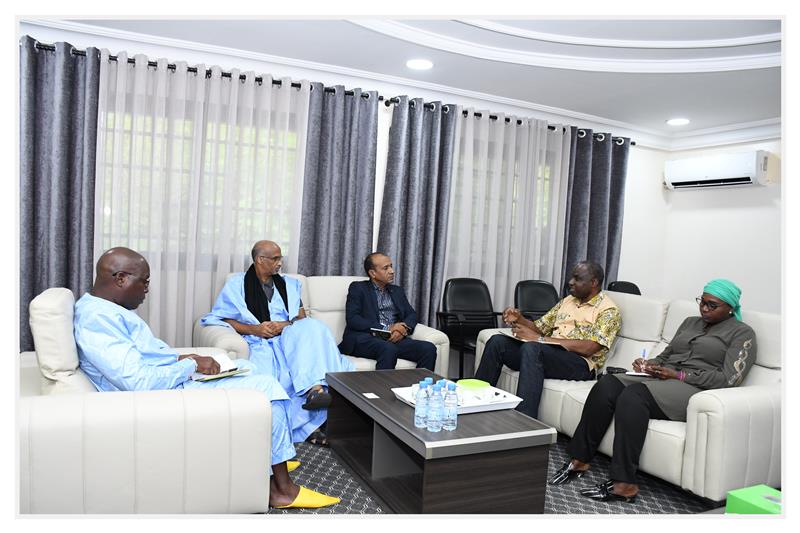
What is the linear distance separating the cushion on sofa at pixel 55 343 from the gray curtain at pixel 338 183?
2388mm

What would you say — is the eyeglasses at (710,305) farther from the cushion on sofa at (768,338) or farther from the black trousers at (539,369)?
the black trousers at (539,369)

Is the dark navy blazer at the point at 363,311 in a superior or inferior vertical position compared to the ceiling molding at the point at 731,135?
inferior

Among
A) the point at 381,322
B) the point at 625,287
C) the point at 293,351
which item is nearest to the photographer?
the point at 293,351

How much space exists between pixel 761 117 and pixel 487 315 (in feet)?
10.6

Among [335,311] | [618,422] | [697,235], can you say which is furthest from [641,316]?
[697,235]

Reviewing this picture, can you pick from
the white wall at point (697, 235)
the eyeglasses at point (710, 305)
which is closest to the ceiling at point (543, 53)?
the white wall at point (697, 235)

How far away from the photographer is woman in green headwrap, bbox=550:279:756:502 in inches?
107

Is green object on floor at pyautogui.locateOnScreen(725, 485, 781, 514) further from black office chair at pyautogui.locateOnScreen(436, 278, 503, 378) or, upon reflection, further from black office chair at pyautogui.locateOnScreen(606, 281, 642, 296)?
black office chair at pyautogui.locateOnScreen(606, 281, 642, 296)

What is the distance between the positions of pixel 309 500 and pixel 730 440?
74.1 inches

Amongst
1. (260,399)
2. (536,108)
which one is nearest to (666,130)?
(536,108)

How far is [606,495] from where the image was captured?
8.88 feet

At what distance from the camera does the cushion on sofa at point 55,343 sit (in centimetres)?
211

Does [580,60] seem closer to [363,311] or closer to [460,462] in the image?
[363,311]

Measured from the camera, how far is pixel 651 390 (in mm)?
2830
